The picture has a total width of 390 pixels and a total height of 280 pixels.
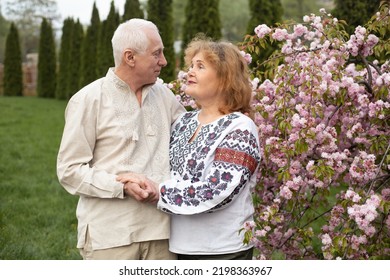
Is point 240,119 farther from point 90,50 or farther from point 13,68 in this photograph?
point 13,68

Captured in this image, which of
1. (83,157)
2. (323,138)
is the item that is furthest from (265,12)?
(83,157)

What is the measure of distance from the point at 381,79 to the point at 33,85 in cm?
2384

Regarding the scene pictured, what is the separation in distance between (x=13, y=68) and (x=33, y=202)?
55.5ft

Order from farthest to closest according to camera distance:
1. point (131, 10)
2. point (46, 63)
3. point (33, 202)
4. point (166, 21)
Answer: point (46, 63) → point (131, 10) → point (166, 21) → point (33, 202)

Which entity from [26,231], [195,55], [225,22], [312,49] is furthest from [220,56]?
[225,22]

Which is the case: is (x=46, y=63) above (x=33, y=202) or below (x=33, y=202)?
below

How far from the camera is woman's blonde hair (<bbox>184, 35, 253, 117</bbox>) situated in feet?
7.65

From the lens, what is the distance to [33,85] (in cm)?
2512

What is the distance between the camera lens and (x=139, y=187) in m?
2.19

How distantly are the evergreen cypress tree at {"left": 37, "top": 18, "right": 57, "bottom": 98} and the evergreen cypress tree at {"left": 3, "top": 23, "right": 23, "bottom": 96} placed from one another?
776mm

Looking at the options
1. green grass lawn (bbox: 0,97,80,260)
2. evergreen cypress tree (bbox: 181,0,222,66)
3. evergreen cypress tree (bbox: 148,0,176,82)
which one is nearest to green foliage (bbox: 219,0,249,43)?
evergreen cypress tree (bbox: 148,0,176,82)

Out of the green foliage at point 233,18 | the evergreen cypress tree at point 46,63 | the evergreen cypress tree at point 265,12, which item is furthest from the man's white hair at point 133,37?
the green foliage at point 233,18

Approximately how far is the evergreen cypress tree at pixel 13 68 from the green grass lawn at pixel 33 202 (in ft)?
36.0

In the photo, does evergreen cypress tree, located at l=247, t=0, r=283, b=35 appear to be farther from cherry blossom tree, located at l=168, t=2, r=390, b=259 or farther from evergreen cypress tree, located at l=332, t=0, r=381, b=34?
cherry blossom tree, located at l=168, t=2, r=390, b=259
